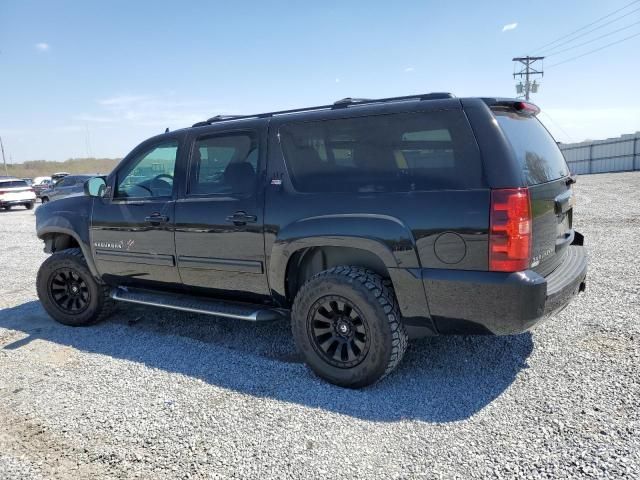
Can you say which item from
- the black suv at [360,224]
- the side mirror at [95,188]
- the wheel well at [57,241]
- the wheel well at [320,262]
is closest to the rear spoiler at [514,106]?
the black suv at [360,224]

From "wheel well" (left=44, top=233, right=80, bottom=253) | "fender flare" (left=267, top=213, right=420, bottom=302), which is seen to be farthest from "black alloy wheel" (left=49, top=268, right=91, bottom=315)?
"fender flare" (left=267, top=213, right=420, bottom=302)

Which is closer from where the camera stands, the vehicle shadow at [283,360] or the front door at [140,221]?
the vehicle shadow at [283,360]

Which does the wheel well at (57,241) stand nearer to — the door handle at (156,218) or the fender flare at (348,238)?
the door handle at (156,218)

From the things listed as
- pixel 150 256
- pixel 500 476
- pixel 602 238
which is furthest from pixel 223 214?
pixel 602 238

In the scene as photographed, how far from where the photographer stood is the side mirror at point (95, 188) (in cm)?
456

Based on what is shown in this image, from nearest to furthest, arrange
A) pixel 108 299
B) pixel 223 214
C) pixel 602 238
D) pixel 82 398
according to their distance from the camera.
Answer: pixel 82 398
pixel 223 214
pixel 108 299
pixel 602 238

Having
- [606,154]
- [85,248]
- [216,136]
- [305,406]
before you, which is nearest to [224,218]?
[216,136]

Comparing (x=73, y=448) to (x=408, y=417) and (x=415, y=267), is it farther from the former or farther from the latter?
(x=415, y=267)

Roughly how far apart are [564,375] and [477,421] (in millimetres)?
921

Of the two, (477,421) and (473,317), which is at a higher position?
(473,317)

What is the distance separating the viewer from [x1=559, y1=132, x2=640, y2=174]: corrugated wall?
31.1 meters

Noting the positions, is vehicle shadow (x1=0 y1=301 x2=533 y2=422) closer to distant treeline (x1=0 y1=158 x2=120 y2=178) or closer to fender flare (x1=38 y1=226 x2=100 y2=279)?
fender flare (x1=38 y1=226 x2=100 y2=279)

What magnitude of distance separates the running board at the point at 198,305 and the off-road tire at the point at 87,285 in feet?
0.67

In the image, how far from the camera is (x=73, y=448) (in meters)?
2.70
